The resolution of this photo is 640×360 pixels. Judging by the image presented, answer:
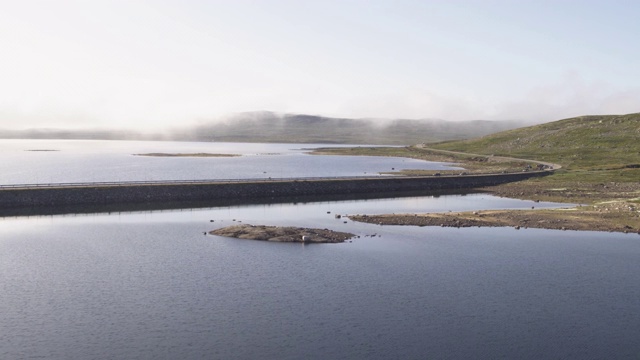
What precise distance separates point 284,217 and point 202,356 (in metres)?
60.8

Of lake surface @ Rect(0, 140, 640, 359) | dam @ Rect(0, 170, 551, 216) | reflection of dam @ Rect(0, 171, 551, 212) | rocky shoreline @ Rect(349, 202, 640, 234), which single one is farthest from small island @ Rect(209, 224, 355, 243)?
reflection of dam @ Rect(0, 171, 551, 212)

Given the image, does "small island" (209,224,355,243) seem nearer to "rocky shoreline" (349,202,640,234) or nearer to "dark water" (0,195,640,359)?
"dark water" (0,195,640,359)

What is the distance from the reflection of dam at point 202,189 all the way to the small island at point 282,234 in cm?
3889

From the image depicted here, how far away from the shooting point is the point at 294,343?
41.9 m

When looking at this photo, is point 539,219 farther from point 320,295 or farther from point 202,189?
point 202,189

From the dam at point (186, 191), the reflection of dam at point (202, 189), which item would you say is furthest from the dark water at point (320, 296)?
the reflection of dam at point (202, 189)

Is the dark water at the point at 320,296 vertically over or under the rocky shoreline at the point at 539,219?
under

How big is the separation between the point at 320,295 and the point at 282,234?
90.1ft

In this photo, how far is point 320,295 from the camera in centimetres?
5256

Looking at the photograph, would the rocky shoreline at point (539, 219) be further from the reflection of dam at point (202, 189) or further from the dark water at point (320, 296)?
the reflection of dam at point (202, 189)

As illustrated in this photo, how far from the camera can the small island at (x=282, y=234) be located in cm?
7712

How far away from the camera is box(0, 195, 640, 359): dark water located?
1633 inches

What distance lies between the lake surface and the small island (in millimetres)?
2472

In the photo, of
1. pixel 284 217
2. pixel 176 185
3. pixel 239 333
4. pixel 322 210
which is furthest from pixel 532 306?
pixel 176 185
